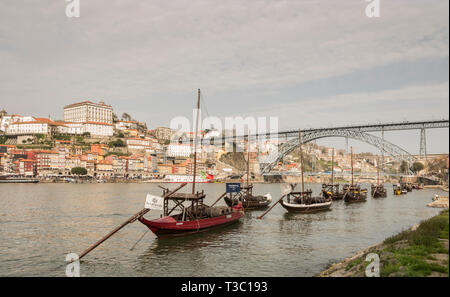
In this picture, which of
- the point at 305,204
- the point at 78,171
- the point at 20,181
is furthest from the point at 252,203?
the point at 78,171

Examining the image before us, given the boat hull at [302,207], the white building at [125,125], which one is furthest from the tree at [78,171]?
the boat hull at [302,207]

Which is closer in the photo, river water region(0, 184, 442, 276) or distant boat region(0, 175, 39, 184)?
river water region(0, 184, 442, 276)

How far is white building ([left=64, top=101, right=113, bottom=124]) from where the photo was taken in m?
168

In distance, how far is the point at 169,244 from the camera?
67.1 feet

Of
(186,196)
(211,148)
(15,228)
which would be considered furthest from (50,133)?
(186,196)

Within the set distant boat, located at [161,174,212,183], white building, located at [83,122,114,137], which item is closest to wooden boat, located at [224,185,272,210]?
distant boat, located at [161,174,212,183]

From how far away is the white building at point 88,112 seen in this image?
167875 millimetres

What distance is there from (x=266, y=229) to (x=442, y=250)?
1626 centimetres

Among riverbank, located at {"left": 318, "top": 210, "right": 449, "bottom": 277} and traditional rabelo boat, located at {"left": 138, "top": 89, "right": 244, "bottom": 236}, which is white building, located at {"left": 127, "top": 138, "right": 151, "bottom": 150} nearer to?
traditional rabelo boat, located at {"left": 138, "top": 89, "right": 244, "bottom": 236}

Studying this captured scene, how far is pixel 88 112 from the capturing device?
16788 cm

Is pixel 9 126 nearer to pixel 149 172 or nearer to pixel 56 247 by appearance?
pixel 149 172

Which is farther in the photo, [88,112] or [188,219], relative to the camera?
[88,112]

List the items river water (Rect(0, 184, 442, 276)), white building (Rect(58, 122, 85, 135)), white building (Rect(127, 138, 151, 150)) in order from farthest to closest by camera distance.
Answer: white building (Rect(127, 138, 151, 150)) → white building (Rect(58, 122, 85, 135)) → river water (Rect(0, 184, 442, 276))
